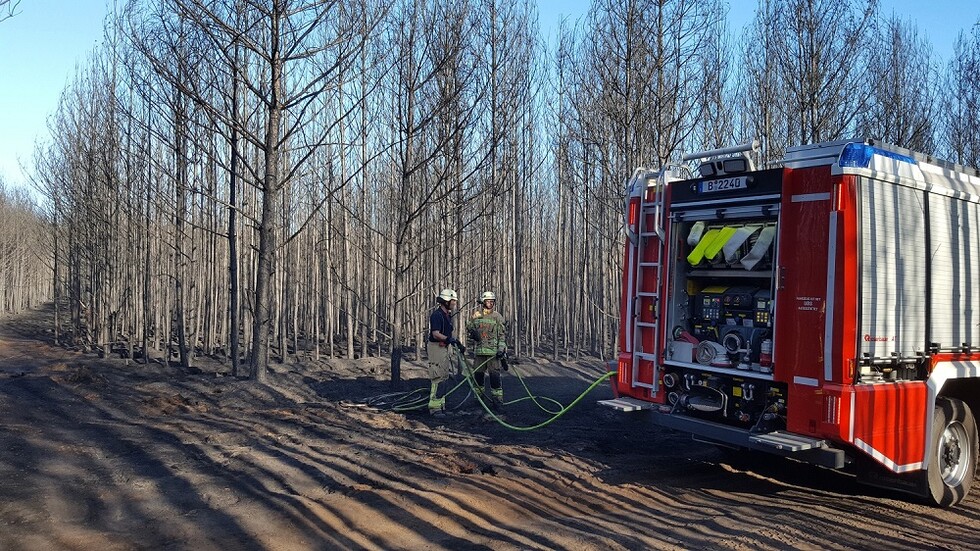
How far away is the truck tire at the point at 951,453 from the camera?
645 centimetres

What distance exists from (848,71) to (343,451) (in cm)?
1147

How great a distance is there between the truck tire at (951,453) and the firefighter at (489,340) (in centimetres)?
544

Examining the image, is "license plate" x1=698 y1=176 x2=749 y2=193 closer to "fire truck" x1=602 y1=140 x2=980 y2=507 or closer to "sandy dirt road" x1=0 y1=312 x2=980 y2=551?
"fire truck" x1=602 y1=140 x2=980 y2=507

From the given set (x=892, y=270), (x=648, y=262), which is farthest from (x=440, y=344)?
(x=892, y=270)

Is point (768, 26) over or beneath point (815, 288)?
over

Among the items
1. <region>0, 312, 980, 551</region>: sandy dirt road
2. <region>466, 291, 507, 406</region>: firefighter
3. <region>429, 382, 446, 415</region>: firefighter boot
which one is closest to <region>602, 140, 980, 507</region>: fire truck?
<region>0, 312, 980, 551</region>: sandy dirt road

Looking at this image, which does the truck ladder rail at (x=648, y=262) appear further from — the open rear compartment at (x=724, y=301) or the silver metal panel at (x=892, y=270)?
the silver metal panel at (x=892, y=270)

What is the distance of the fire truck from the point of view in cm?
573

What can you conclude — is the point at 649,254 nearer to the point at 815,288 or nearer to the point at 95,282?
the point at 815,288

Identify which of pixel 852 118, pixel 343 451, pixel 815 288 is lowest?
pixel 343 451

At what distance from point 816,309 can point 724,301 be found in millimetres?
1183

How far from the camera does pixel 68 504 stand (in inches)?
229

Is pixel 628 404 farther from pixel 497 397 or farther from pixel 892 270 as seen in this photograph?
pixel 497 397

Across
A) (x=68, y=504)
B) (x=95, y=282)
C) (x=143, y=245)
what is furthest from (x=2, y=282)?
(x=68, y=504)
